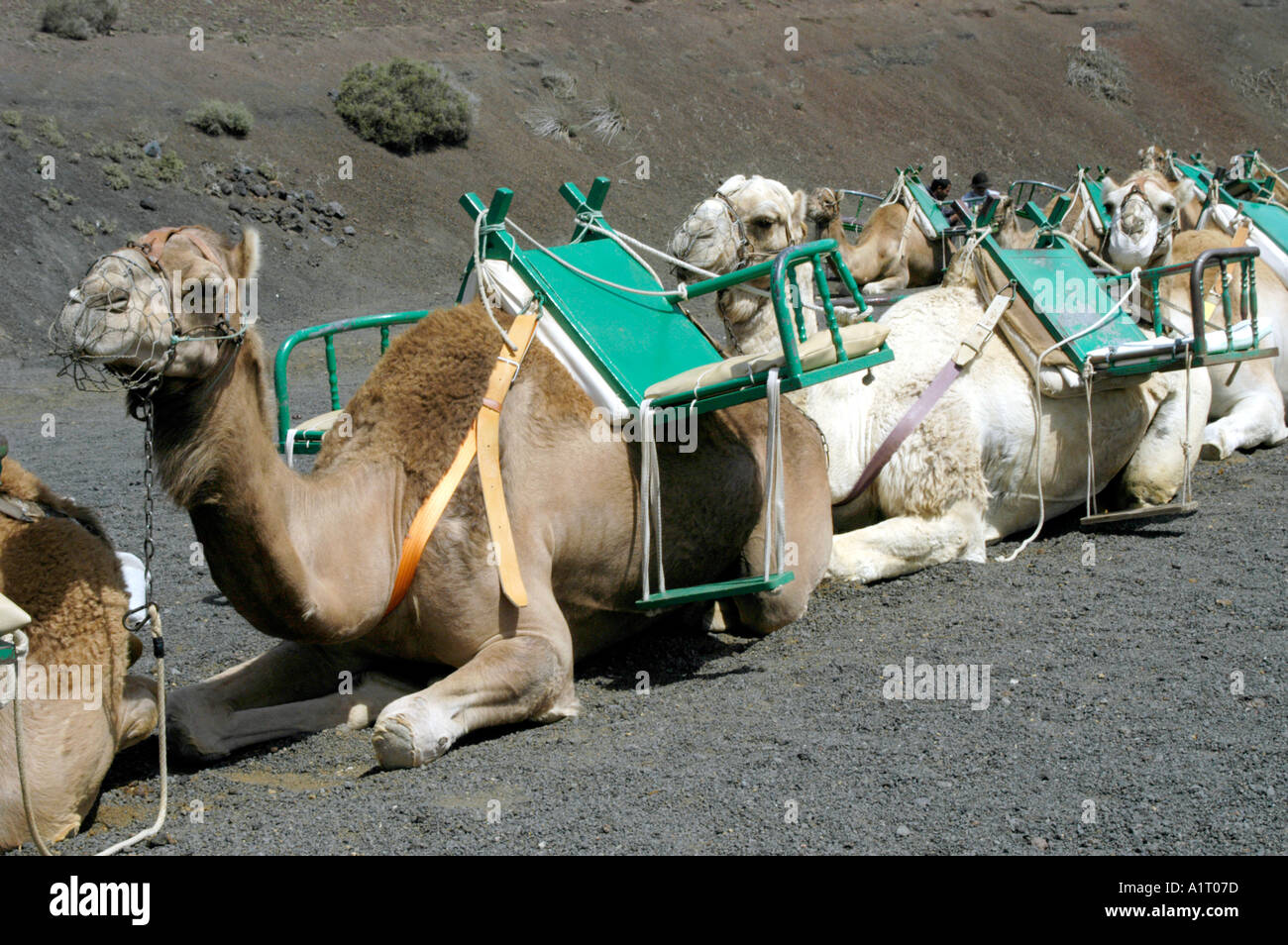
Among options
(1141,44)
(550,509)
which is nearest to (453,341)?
(550,509)

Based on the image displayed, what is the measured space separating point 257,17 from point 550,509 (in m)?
33.0

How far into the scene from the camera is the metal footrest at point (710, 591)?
512 cm

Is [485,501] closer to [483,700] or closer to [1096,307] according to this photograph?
[483,700]

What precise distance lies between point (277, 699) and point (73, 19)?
28989 millimetres

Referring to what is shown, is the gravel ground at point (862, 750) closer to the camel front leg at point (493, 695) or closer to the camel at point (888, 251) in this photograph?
the camel front leg at point (493, 695)

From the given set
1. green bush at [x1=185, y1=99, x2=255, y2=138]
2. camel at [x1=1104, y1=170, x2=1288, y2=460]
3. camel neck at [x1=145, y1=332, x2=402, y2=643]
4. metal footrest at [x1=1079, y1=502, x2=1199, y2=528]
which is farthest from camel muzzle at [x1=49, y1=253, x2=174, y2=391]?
green bush at [x1=185, y1=99, x2=255, y2=138]

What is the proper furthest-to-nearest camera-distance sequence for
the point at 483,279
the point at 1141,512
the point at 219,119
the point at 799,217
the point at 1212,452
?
1. the point at 219,119
2. the point at 1212,452
3. the point at 1141,512
4. the point at 799,217
5. the point at 483,279

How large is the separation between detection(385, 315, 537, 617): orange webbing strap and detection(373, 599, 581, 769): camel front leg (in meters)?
0.16

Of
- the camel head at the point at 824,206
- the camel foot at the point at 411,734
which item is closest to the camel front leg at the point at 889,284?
the camel head at the point at 824,206

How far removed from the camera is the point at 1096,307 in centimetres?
755

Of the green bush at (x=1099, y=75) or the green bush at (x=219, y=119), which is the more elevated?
the green bush at (x=1099, y=75)

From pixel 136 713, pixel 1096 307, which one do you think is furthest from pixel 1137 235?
pixel 136 713

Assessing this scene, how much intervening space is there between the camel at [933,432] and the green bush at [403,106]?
918 inches

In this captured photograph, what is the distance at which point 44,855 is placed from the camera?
12.0ft
